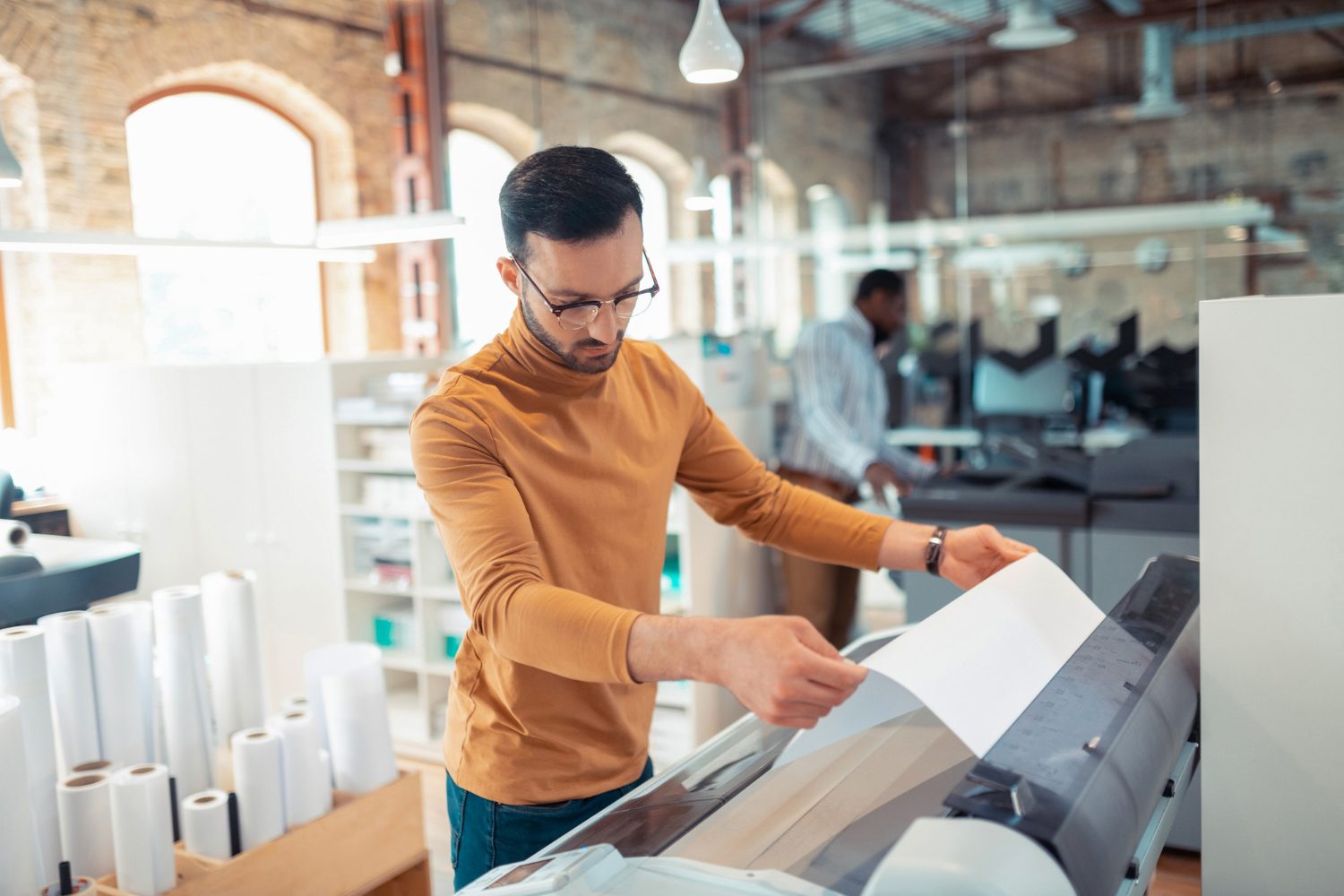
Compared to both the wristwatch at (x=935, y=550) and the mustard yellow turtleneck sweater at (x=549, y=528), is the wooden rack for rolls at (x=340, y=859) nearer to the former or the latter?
the mustard yellow turtleneck sweater at (x=549, y=528)

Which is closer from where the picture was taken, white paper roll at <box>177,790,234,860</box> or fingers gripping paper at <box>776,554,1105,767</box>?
fingers gripping paper at <box>776,554,1105,767</box>

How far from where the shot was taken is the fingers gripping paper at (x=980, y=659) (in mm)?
965

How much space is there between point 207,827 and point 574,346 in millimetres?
1469

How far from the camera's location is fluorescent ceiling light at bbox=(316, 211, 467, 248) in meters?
3.57

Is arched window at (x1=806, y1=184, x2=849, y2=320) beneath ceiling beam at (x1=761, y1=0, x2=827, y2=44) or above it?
beneath

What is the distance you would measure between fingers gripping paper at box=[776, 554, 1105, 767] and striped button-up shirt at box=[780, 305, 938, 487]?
299 centimetres

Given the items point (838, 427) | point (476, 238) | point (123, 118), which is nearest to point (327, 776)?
point (838, 427)

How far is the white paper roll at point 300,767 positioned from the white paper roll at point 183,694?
0.56ft

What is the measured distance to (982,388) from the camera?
643cm

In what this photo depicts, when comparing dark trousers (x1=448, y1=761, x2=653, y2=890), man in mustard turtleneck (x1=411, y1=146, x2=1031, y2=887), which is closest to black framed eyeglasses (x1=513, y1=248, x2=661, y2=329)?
man in mustard turtleneck (x1=411, y1=146, x2=1031, y2=887)

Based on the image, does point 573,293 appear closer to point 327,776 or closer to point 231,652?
point 327,776

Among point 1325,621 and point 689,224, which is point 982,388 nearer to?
point 689,224

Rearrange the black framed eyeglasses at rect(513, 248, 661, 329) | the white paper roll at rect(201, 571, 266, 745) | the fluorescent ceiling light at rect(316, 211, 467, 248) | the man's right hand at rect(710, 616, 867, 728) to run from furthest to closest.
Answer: the fluorescent ceiling light at rect(316, 211, 467, 248), the white paper roll at rect(201, 571, 266, 745), the black framed eyeglasses at rect(513, 248, 661, 329), the man's right hand at rect(710, 616, 867, 728)

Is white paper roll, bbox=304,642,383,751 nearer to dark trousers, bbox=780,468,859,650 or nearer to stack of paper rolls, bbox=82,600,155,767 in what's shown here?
stack of paper rolls, bbox=82,600,155,767
